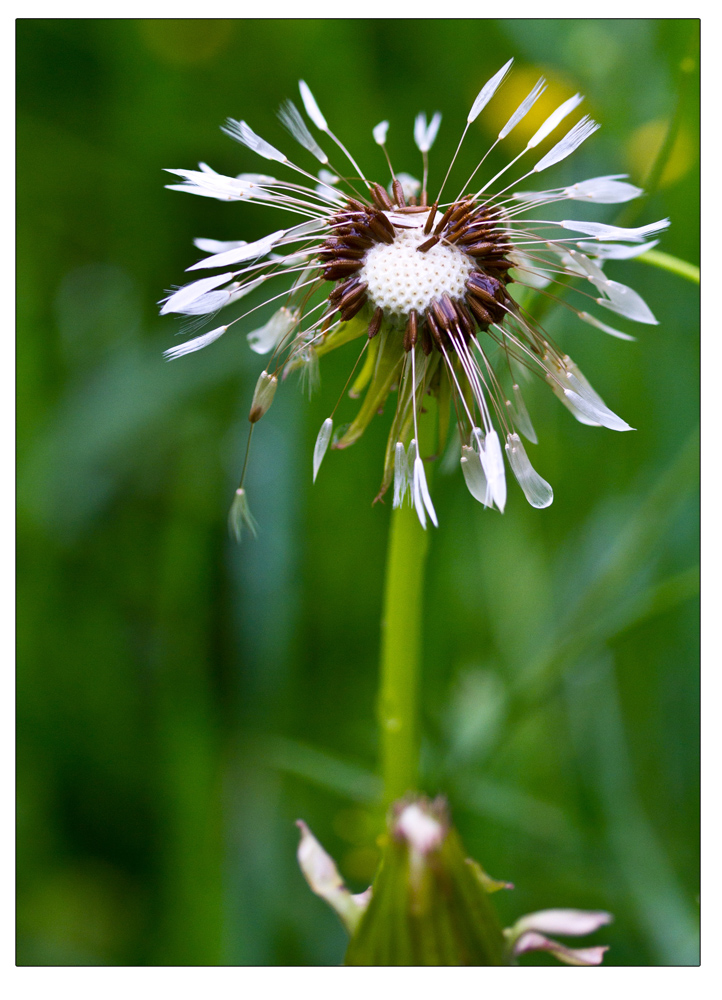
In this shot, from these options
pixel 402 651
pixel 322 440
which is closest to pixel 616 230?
pixel 322 440

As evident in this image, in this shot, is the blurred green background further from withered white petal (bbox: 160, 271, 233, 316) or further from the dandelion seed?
withered white petal (bbox: 160, 271, 233, 316)

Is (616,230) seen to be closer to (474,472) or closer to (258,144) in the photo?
(474,472)

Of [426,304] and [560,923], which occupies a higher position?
[426,304]

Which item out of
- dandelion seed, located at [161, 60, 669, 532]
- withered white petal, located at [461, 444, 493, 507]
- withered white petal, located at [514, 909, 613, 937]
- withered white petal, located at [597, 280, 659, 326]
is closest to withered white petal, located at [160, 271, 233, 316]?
dandelion seed, located at [161, 60, 669, 532]

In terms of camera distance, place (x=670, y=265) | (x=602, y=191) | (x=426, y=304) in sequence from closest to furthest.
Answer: (x=426, y=304) → (x=602, y=191) → (x=670, y=265)

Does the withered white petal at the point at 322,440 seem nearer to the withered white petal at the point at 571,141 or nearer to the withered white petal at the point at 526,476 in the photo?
the withered white petal at the point at 526,476

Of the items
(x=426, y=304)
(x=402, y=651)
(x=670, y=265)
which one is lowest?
(x=402, y=651)

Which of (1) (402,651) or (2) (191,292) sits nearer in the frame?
(2) (191,292)
